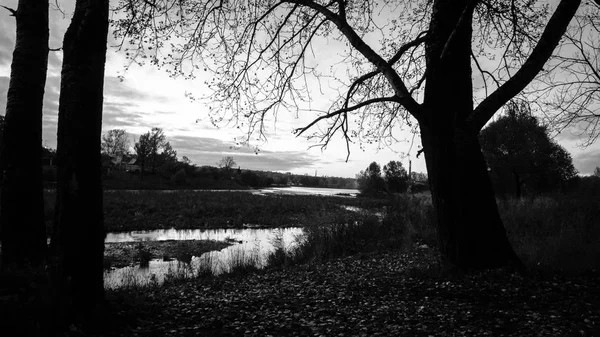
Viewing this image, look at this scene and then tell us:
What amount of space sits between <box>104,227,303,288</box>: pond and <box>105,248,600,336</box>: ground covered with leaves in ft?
13.6

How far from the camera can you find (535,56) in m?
5.80

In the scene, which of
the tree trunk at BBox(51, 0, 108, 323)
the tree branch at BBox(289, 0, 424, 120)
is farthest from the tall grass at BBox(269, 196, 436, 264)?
the tree trunk at BBox(51, 0, 108, 323)

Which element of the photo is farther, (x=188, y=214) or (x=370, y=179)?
(x=370, y=179)

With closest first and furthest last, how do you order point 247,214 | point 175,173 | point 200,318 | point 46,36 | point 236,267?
1. point 200,318
2. point 46,36
3. point 236,267
4. point 247,214
5. point 175,173

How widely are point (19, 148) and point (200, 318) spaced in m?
4.70

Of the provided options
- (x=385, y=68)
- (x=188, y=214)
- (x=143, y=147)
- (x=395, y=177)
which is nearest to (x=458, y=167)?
(x=385, y=68)

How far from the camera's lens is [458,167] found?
21.4 ft

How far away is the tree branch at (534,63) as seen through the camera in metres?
5.58

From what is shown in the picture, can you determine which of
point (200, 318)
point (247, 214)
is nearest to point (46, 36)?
point (200, 318)

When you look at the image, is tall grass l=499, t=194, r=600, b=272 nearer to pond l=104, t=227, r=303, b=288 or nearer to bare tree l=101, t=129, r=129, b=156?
pond l=104, t=227, r=303, b=288

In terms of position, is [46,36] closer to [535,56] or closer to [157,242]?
[535,56]

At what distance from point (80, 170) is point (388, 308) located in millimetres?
4527

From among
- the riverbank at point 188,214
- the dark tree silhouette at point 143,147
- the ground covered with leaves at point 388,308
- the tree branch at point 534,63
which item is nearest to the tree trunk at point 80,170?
the ground covered with leaves at point 388,308

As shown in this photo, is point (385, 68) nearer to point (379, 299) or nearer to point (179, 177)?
point (379, 299)
